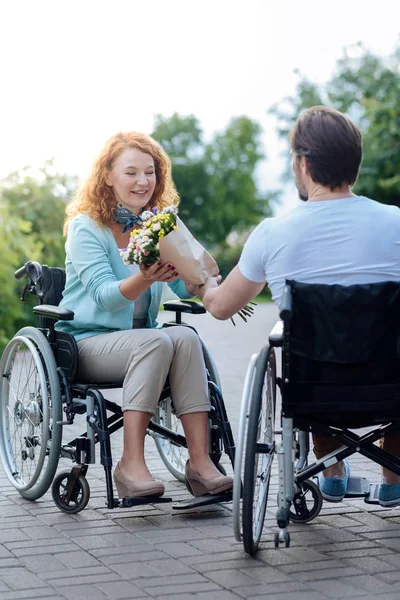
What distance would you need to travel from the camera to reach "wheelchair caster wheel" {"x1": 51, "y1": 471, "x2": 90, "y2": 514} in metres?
4.34

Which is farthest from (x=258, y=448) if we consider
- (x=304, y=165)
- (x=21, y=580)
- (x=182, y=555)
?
(x=304, y=165)

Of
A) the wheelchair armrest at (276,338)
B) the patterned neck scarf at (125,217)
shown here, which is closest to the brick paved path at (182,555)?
the wheelchair armrest at (276,338)

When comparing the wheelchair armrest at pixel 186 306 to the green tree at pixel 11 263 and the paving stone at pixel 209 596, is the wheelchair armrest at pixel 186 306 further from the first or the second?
the green tree at pixel 11 263

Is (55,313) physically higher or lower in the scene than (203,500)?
higher

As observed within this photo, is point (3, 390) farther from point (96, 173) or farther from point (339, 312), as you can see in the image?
point (339, 312)

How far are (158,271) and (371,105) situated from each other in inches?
886

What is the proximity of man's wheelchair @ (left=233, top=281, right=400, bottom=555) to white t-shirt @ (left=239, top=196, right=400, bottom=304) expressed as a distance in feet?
0.48

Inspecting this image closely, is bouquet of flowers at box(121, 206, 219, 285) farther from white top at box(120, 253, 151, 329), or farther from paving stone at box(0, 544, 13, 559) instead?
paving stone at box(0, 544, 13, 559)

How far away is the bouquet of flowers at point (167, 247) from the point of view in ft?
13.7

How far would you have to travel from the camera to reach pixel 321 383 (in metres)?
3.68

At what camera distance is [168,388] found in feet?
14.9

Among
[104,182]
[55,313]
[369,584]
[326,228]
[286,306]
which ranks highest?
[104,182]

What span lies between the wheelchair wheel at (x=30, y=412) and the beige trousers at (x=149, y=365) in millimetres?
202

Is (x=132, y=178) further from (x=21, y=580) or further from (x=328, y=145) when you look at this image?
(x=21, y=580)
